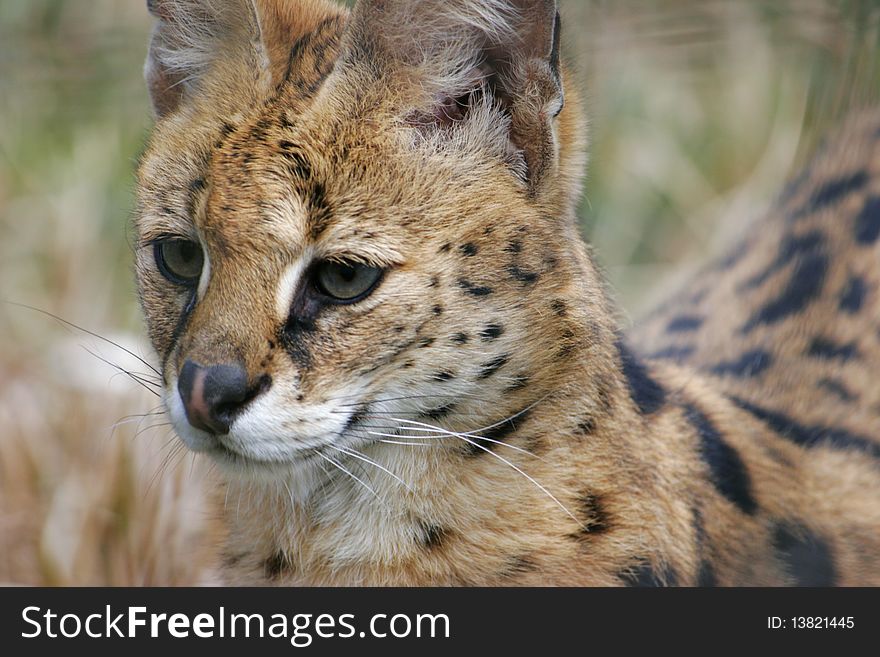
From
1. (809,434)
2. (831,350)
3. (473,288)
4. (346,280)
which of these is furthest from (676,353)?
(346,280)

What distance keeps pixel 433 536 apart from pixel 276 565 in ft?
1.58

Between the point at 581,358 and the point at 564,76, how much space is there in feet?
2.59

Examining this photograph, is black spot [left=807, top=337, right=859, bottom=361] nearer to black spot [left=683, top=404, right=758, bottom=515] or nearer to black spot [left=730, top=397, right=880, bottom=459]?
black spot [left=730, top=397, right=880, bottom=459]

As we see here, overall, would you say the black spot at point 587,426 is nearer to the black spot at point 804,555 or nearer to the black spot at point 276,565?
the black spot at point 804,555

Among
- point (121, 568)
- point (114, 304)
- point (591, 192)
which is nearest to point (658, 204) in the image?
point (591, 192)

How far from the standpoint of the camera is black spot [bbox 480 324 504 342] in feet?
9.63

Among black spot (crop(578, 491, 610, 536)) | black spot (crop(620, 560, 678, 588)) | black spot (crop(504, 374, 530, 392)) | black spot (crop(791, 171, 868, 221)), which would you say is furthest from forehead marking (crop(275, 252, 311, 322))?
black spot (crop(791, 171, 868, 221))

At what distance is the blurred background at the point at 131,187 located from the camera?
181 inches

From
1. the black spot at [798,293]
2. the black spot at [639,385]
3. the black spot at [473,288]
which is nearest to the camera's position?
the black spot at [473,288]

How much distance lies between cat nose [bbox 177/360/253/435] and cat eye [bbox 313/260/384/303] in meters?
0.30

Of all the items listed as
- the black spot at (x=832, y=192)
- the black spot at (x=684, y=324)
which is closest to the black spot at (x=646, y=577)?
the black spot at (x=684, y=324)

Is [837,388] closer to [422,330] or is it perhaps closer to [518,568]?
[518,568]

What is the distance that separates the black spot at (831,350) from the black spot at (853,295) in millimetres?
141

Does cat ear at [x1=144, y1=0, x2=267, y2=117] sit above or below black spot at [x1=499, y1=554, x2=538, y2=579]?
above
